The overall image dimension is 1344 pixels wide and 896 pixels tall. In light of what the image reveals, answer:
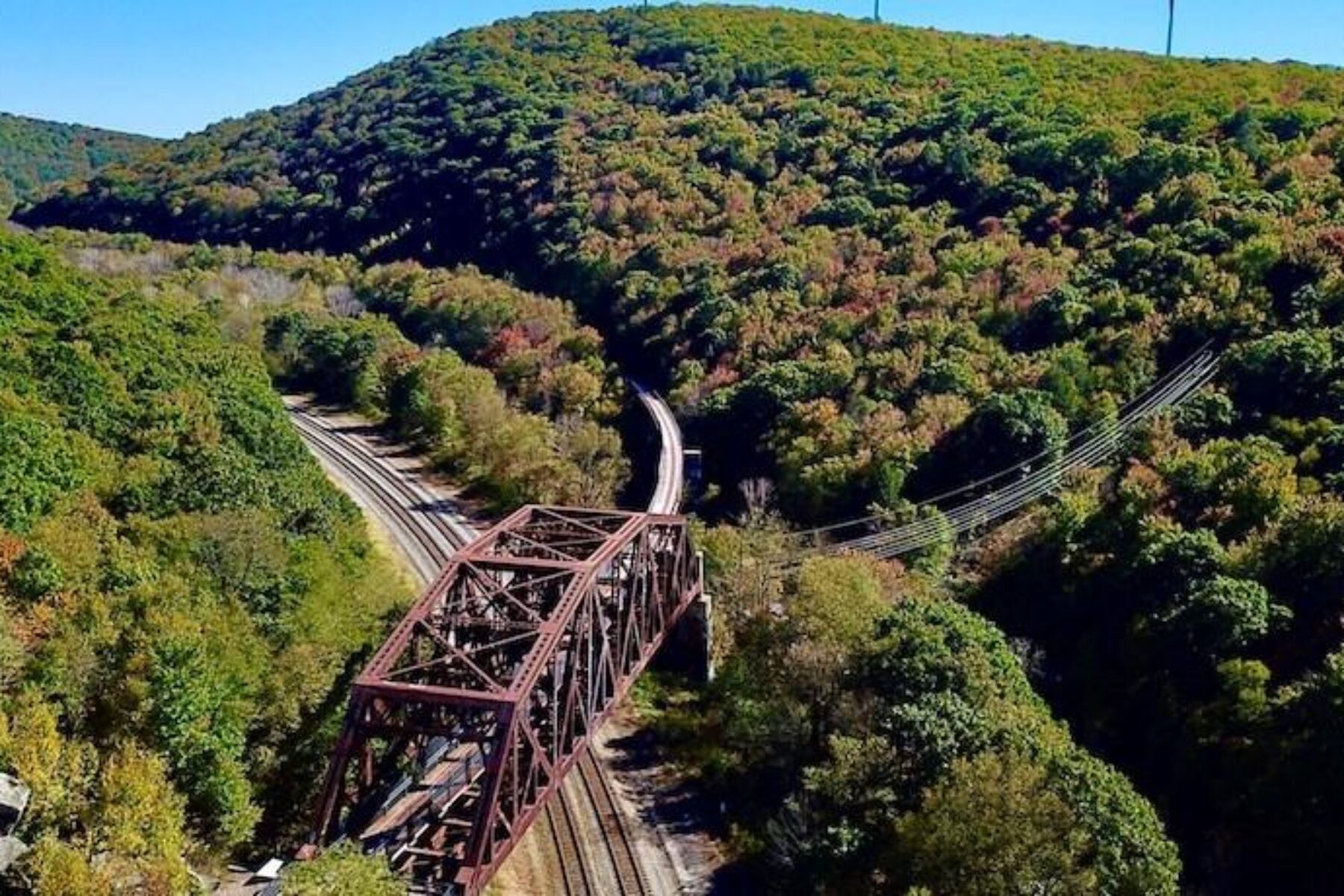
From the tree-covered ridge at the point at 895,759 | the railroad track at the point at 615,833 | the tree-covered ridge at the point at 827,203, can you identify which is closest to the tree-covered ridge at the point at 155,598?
the railroad track at the point at 615,833

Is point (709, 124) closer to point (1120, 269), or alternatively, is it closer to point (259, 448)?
point (1120, 269)

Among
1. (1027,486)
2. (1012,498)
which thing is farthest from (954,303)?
(1012,498)

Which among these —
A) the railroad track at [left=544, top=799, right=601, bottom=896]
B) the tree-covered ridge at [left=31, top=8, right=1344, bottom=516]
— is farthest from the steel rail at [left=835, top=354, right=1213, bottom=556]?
the railroad track at [left=544, top=799, right=601, bottom=896]

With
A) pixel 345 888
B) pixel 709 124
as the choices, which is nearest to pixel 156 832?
pixel 345 888

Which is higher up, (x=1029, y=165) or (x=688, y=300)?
(x=1029, y=165)

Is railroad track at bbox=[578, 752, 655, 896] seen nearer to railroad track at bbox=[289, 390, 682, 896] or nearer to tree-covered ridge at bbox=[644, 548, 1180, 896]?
railroad track at bbox=[289, 390, 682, 896]
